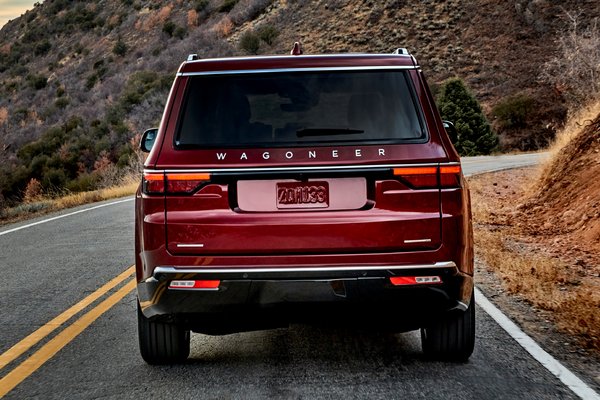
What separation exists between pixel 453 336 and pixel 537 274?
11.4 feet

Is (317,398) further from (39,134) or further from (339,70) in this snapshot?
(39,134)

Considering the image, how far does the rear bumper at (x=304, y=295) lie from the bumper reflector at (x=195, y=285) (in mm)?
21

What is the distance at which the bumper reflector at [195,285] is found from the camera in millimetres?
4223

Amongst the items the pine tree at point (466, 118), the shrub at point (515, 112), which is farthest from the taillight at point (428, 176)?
the shrub at point (515, 112)

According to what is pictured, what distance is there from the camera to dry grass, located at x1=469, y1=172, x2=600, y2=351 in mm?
6078

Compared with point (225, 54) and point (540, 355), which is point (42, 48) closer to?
point (225, 54)

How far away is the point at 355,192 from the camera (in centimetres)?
421

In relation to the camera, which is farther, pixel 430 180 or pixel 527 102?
pixel 527 102

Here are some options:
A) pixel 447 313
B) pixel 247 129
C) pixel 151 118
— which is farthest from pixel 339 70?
pixel 151 118

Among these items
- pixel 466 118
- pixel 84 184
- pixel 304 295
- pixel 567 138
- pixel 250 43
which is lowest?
pixel 84 184

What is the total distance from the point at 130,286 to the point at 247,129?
3.86 meters

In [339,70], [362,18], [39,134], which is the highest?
[362,18]

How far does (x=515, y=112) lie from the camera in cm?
4000

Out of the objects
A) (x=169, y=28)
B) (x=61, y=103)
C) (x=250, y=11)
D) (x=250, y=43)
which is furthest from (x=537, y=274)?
(x=169, y=28)
